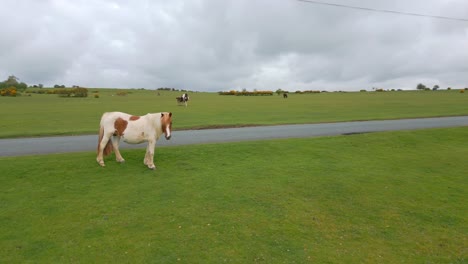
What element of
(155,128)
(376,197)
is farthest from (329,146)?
(155,128)

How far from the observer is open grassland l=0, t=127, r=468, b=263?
643cm

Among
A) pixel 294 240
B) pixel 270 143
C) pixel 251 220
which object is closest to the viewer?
pixel 294 240

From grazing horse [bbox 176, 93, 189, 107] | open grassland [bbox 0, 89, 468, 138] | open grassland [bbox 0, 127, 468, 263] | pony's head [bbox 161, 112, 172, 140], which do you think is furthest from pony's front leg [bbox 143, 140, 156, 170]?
grazing horse [bbox 176, 93, 189, 107]

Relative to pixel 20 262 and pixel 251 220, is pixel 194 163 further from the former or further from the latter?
pixel 20 262

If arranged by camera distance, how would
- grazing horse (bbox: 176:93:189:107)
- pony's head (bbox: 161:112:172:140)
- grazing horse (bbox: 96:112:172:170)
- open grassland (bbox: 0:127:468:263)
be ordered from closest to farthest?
open grassland (bbox: 0:127:468:263) → pony's head (bbox: 161:112:172:140) → grazing horse (bbox: 96:112:172:170) → grazing horse (bbox: 176:93:189:107)

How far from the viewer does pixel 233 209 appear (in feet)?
27.5

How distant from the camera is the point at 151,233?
7.09m

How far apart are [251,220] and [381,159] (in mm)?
8851

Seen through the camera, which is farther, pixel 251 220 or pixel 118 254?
pixel 251 220

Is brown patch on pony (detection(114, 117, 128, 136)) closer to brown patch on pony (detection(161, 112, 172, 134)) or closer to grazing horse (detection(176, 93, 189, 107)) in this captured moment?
brown patch on pony (detection(161, 112, 172, 134))

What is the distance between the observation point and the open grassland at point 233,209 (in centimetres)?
643

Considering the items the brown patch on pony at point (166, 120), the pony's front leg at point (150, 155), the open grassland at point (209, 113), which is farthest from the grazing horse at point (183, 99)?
the brown patch on pony at point (166, 120)

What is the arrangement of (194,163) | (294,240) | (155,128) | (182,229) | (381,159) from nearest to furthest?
1. (294,240)
2. (182,229)
3. (155,128)
4. (194,163)
5. (381,159)

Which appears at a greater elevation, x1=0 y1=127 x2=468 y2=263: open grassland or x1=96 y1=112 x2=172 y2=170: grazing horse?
x1=96 y1=112 x2=172 y2=170: grazing horse
